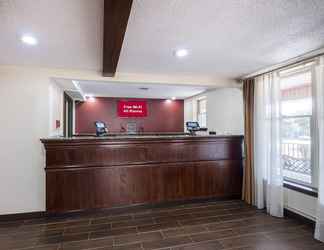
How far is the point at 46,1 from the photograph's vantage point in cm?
144

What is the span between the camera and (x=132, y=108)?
23.3 ft

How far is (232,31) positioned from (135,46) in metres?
1.04

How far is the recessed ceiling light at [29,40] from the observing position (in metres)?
2.01

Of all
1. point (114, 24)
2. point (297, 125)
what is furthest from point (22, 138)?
point (297, 125)

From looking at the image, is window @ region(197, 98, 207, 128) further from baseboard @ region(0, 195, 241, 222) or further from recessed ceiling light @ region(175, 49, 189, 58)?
recessed ceiling light @ region(175, 49, 189, 58)

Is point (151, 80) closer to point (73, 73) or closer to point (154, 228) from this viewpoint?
point (73, 73)

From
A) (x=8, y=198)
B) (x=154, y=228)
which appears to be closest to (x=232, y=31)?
(x=154, y=228)

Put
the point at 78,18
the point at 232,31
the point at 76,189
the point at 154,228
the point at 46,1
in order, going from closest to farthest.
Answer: the point at 46,1 → the point at 78,18 → the point at 232,31 → the point at 154,228 → the point at 76,189

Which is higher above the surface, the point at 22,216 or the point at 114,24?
the point at 114,24

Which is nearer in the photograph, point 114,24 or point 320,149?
point 114,24

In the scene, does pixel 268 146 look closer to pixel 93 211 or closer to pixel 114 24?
pixel 114 24

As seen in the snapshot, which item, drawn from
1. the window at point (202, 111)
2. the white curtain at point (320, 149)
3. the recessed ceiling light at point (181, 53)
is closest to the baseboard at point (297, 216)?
the white curtain at point (320, 149)

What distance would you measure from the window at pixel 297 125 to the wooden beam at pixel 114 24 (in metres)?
2.56

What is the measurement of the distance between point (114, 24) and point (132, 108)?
18.1ft
